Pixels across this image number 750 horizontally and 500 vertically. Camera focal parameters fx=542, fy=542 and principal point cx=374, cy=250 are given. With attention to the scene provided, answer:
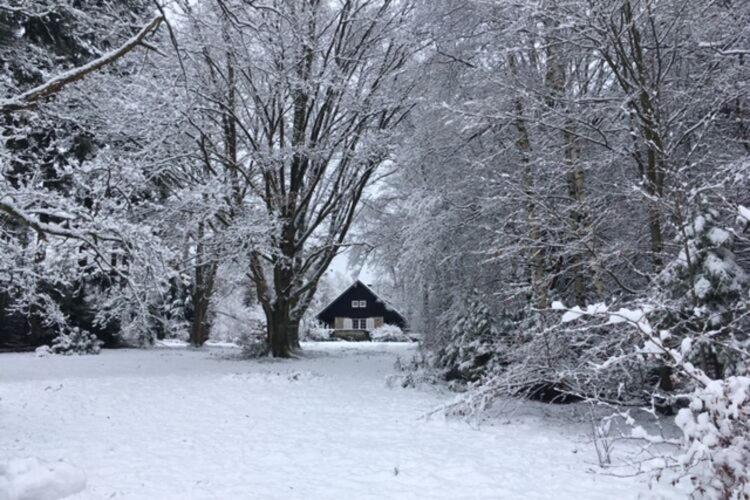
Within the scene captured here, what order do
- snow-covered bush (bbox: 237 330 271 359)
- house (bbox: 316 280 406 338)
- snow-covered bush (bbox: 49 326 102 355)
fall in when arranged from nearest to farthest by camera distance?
1. snow-covered bush (bbox: 237 330 271 359)
2. snow-covered bush (bbox: 49 326 102 355)
3. house (bbox: 316 280 406 338)

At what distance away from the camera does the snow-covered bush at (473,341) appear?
9.77m

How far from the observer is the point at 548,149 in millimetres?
8117

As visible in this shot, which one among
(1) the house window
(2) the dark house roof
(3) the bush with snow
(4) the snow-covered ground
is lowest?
(4) the snow-covered ground

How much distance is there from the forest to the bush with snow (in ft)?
6.55

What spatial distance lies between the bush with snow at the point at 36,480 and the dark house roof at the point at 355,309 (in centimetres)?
4217

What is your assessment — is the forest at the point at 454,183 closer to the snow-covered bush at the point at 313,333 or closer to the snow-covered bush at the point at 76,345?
the snow-covered bush at the point at 76,345

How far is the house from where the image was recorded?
47625mm

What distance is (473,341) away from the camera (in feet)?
32.8

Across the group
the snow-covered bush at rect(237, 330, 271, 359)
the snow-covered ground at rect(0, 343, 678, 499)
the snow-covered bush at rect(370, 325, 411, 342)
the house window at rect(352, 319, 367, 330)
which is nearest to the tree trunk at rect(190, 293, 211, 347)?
the snow-covered bush at rect(237, 330, 271, 359)

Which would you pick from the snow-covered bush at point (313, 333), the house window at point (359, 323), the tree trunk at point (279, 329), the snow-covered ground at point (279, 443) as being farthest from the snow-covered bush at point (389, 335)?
the snow-covered ground at point (279, 443)

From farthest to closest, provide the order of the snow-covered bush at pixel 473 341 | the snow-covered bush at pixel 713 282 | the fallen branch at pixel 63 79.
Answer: the snow-covered bush at pixel 473 341 → the snow-covered bush at pixel 713 282 → the fallen branch at pixel 63 79

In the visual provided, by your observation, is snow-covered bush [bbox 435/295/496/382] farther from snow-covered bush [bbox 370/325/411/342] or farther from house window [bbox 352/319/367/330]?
house window [bbox 352/319/367/330]

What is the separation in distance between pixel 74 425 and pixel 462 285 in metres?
7.00

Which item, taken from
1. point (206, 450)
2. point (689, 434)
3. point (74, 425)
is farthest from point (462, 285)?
point (689, 434)
